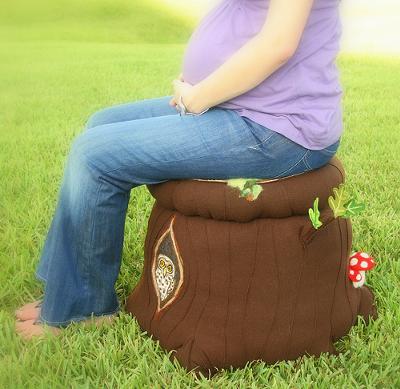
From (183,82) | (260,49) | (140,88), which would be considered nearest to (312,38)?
(260,49)

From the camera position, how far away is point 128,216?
1.99m

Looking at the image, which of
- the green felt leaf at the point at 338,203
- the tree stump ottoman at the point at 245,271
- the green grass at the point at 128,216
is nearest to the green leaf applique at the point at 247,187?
the tree stump ottoman at the point at 245,271

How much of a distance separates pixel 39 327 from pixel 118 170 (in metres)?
0.38

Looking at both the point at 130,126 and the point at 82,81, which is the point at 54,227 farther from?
the point at 82,81

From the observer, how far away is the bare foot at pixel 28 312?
146 cm

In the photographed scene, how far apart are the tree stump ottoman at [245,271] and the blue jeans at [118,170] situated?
0.14ft

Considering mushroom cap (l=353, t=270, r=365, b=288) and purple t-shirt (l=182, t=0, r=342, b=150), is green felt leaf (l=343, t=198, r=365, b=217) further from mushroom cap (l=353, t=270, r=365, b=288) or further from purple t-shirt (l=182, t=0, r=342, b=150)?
mushroom cap (l=353, t=270, r=365, b=288)

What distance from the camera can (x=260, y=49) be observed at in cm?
114

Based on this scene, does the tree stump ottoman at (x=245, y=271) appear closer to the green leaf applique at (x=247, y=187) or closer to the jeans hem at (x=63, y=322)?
the green leaf applique at (x=247, y=187)

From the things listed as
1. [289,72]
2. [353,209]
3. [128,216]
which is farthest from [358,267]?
[128,216]

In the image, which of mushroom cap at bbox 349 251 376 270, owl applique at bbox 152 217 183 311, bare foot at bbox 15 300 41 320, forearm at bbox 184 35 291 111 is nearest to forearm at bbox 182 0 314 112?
forearm at bbox 184 35 291 111

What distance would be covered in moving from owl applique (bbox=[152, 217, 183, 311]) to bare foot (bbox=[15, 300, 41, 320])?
10.6 inches

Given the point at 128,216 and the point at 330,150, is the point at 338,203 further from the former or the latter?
the point at 128,216

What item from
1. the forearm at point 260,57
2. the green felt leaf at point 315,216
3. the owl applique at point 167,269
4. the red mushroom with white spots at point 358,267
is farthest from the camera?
the red mushroom with white spots at point 358,267
